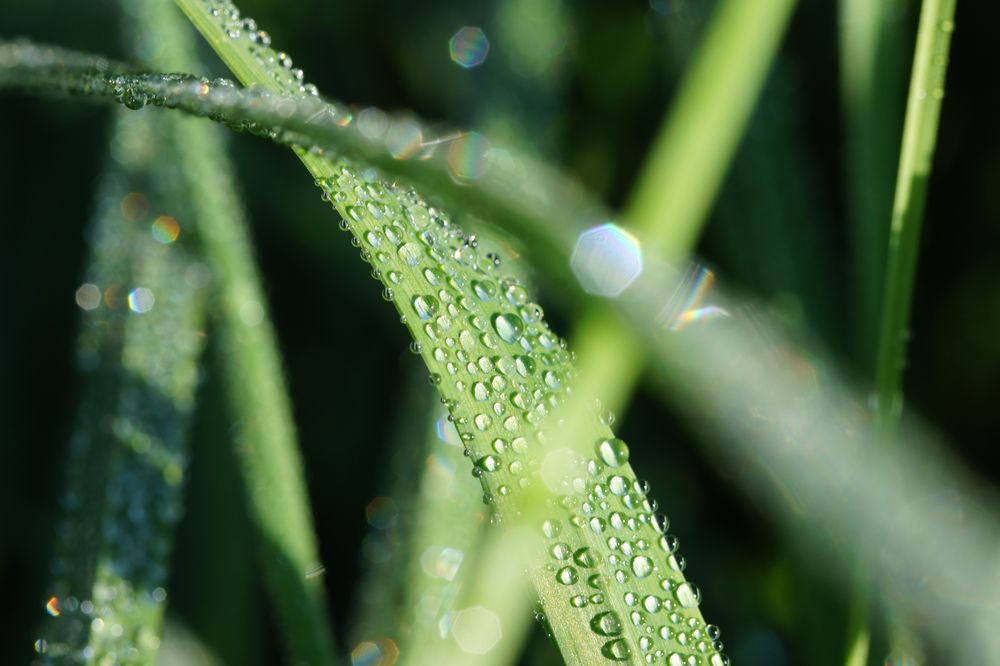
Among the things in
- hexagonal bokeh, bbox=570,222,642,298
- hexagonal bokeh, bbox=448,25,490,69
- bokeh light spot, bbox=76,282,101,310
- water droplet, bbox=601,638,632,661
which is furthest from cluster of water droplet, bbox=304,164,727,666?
hexagonal bokeh, bbox=448,25,490,69

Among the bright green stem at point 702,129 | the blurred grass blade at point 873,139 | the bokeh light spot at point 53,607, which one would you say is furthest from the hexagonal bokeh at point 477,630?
the blurred grass blade at point 873,139

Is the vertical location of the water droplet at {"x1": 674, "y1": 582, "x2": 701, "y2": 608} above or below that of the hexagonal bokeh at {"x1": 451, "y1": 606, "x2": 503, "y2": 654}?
below

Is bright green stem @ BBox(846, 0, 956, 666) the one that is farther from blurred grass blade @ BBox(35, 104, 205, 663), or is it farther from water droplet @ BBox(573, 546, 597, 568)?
blurred grass blade @ BBox(35, 104, 205, 663)

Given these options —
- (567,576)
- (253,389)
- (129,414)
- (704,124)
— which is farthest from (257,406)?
(704,124)

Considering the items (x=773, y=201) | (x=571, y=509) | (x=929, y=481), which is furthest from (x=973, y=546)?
(x=773, y=201)

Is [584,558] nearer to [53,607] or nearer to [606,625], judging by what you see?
[606,625]
